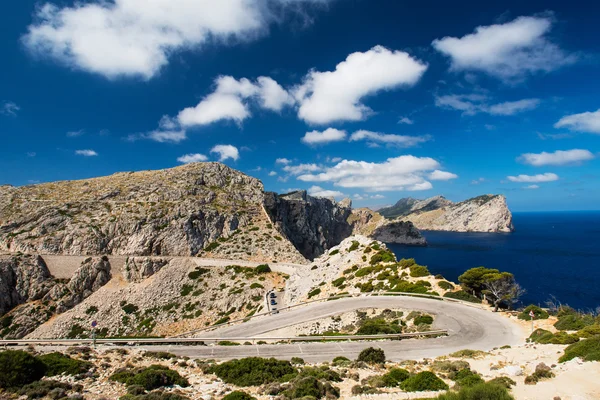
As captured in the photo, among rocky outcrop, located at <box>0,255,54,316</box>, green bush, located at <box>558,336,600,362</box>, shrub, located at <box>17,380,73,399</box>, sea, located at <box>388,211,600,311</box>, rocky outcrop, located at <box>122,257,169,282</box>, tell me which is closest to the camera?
shrub, located at <box>17,380,73,399</box>

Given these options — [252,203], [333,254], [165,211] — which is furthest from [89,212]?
[333,254]

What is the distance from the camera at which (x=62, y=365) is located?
1603 cm

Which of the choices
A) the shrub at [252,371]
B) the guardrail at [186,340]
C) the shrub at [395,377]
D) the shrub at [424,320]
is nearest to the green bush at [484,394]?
the shrub at [395,377]

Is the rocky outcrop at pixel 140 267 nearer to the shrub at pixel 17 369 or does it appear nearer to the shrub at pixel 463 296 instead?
the shrub at pixel 17 369

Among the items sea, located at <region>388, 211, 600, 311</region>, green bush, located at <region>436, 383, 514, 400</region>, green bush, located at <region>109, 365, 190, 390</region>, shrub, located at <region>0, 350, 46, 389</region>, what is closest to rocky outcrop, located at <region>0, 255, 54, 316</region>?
shrub, located at <region>0, 350, 46, 389</region>

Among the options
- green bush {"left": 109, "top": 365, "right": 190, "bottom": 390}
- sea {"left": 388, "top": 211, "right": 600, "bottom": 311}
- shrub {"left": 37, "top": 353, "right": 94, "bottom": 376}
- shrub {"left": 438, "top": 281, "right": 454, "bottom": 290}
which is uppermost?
shrub {"left": 37, "top": 353, "right": 94, "bottom": 376}

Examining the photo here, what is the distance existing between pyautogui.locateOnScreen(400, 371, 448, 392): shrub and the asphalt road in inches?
285

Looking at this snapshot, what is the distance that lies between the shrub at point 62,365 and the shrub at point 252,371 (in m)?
6.61

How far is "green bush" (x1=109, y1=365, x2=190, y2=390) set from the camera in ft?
47.7

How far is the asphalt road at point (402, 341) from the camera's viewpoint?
22.6 m

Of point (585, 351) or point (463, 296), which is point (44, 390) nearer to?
point (585, 351)

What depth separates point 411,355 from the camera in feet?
73.0

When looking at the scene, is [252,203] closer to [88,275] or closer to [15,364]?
[88,275]

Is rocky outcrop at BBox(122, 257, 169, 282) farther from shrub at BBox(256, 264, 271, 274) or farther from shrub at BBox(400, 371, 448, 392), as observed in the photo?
shrub at BBox(400, 371, 448, 392)
